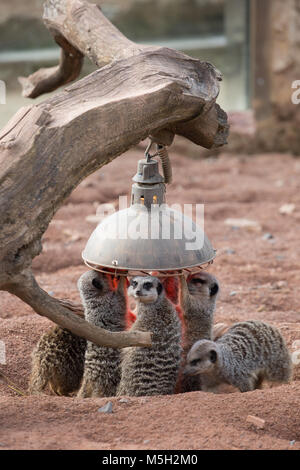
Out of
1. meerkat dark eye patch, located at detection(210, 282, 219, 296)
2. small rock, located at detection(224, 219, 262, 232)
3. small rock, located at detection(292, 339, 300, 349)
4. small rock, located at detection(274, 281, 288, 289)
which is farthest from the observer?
small rock, located at detection(224, 219, 262, 232)

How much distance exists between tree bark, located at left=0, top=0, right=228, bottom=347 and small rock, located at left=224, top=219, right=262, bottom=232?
232 cm

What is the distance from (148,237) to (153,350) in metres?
0.43

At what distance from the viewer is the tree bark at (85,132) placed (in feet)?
6.30

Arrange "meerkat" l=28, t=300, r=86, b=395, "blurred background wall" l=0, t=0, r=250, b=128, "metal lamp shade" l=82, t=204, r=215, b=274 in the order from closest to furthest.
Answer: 1. "metal lamp shade" l=82, t=204, r=215, b=274
2. "meerkat" l=28, t=300, r=86, b=395
3. "blurred background wall" l=0, t=0, r=250, b=128

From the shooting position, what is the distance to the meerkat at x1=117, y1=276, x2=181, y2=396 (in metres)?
2.43

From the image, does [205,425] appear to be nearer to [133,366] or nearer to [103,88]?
[133,366]

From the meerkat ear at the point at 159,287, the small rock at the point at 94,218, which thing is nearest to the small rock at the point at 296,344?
the meerkat ear at the point at 159,287

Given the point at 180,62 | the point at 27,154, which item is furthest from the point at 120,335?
the point at 180,62

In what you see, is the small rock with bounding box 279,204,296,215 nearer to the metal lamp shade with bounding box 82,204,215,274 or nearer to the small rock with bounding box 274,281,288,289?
Answer: the small rock with bounding box 274,281,288,289

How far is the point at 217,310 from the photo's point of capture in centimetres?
346

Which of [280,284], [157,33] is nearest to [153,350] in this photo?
[280,284]

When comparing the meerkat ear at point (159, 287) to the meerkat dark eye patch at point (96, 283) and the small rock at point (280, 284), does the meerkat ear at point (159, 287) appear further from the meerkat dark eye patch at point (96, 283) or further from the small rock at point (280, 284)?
the small rock at point (280, 284)

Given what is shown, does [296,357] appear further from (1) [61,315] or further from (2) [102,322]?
(1) [61,315]

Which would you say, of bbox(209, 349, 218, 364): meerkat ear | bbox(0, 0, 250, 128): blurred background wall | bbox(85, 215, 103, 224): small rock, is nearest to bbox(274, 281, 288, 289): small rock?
bbox(209, 349, 218, 364): meerkat ear
